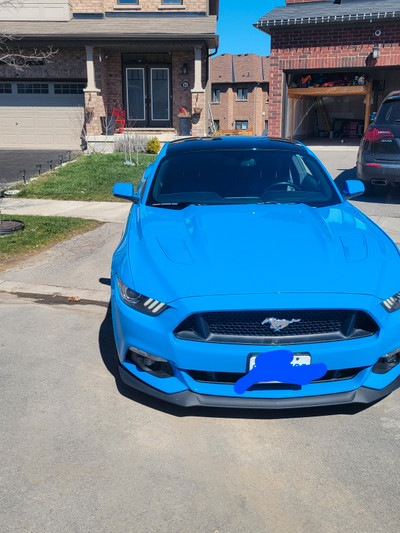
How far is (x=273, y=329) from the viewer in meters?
3.10

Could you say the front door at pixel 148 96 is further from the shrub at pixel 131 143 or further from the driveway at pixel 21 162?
the driveway at pixel 21 162

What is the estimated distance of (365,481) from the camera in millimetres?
2877

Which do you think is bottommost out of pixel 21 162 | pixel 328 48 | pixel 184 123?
pixel 21 162

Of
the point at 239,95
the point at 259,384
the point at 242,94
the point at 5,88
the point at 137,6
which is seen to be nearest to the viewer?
the point at 259,384

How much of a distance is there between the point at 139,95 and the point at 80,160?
7.32 metres

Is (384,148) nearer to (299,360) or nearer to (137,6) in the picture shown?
(299,360)

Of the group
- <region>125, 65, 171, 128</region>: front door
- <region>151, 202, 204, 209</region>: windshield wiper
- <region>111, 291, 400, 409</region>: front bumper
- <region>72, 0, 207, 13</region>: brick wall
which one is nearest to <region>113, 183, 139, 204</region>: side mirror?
<region>151, 202, 204, 209</region>: windshield wiper

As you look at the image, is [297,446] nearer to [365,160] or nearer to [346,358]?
[346,358]

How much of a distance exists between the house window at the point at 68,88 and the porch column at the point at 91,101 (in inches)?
68.8

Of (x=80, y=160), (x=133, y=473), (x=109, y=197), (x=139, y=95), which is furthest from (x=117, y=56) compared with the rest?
(x=133, y=473)

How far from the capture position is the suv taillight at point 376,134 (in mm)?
10312

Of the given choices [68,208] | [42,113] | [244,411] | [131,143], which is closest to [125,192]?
[244,411]

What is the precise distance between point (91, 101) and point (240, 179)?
1790 centimetres

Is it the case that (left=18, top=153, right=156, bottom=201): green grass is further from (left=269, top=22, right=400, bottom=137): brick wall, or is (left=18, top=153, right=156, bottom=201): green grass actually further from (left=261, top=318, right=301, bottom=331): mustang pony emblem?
(left=261, top=318, right=301, bottom=331): mustang pony emblem
